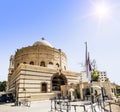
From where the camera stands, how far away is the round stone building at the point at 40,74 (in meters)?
22.6

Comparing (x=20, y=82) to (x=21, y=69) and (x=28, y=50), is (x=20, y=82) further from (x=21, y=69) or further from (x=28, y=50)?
(x=28, y=50)

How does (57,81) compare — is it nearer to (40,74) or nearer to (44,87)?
(44,87)

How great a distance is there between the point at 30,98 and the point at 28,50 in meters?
14.6

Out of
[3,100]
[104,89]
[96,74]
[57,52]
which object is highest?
[57,52]

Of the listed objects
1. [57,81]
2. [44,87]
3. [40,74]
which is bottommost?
[44,87]

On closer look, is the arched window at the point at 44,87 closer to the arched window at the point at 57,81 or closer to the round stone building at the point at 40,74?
the round stone building at the point at 40,74

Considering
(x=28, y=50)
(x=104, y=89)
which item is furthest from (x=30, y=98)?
(x=28, y=50)

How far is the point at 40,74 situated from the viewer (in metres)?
24.6

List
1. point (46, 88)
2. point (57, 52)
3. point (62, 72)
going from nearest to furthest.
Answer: point (46, 88), point (62, 72), point (57, 52)

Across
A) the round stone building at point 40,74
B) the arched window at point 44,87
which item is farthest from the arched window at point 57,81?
the arched window at point 44,87

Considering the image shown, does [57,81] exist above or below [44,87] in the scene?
above

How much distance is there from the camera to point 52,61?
3247cm

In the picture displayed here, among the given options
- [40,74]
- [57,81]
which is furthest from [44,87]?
[57,81]

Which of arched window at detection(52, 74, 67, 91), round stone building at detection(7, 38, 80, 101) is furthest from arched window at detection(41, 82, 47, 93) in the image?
arched window at detection(52, 74, 67, 91)
